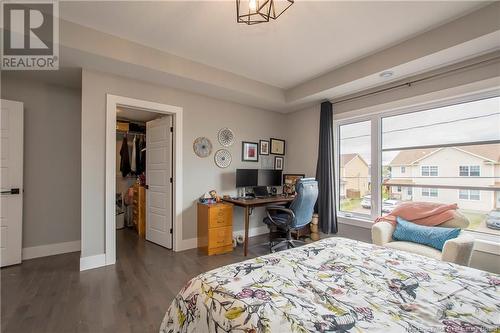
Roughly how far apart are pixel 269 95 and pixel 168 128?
1.74 metres

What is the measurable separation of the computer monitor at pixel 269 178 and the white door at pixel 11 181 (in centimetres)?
334

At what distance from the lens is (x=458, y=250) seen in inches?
78.7

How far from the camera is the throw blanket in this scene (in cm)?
246

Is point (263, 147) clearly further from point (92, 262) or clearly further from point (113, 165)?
point (92, 262)

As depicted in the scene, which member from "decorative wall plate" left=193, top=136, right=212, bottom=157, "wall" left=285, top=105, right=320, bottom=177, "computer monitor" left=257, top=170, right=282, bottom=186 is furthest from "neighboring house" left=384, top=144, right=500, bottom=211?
"decorative wall plate" left=193, top=136, right=212, bottom=157

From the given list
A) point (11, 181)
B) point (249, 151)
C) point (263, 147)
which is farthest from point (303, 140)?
point (11, 181)

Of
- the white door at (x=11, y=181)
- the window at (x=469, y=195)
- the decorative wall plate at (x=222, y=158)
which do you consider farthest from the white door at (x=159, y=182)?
the window at (x=469, y=195)

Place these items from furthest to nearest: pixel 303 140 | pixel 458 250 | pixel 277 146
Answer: pixel 277 146 < pixel 303 140 < pixel 458 250

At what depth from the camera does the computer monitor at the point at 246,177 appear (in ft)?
12.7

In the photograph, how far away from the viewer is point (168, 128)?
11.3ft

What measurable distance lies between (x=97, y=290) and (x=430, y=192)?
13.1 ft

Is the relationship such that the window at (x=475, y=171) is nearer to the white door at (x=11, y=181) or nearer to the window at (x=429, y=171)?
the window at (x=429, y=171)

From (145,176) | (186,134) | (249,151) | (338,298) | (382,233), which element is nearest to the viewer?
(338,298)

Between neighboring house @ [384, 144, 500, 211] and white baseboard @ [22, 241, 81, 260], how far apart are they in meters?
4.70
